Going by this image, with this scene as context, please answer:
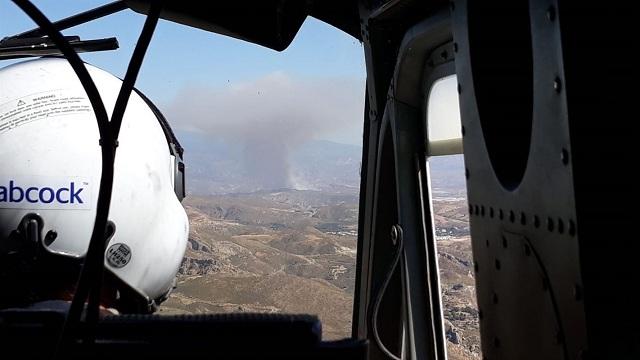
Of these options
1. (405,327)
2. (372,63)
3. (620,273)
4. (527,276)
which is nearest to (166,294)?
(405,327)

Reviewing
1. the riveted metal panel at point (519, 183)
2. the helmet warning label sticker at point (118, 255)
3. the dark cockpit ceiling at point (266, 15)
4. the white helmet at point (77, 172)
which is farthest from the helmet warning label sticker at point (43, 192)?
the riveted metal panel at point (519, 183)

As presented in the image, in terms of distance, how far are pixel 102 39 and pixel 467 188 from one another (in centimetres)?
187

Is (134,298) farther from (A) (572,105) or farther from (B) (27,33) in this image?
(A) (572,105)

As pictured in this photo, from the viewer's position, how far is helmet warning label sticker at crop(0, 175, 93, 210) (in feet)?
7.25

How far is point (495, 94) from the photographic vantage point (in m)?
1.66

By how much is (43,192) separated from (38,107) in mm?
299

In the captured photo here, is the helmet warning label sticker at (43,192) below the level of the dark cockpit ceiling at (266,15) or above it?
below

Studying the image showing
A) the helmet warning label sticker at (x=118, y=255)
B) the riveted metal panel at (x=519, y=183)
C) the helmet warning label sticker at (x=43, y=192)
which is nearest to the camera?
the riveted metal panel at (x=519, y=183)

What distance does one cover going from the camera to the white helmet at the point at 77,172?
87.4 inches

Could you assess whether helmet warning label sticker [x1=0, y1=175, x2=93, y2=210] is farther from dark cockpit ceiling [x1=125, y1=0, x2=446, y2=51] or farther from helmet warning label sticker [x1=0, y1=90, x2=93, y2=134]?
dark cockpit ceiling [x1=125, y1=0, x2=446, y2=51]

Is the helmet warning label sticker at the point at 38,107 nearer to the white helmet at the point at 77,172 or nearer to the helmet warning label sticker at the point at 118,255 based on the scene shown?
the white helmet at the point at 77,172

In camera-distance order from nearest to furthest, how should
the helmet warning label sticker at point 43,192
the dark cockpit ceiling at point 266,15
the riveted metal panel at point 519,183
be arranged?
1. the riveted metal panel at point 519,183
2. the helmet warning label sticker at point 43,192
3. the dark cockpit ceiling at point 266,15

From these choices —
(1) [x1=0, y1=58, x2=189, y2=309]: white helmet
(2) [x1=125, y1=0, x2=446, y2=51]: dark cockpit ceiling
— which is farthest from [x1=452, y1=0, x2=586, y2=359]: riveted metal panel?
(1) [x1=0, y1=58, x2=189, y2=309]: white helmet

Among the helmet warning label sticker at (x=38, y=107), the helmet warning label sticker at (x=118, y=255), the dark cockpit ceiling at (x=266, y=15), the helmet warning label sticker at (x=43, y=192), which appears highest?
the dark cockpit ceiling at (x=266, y=15)
